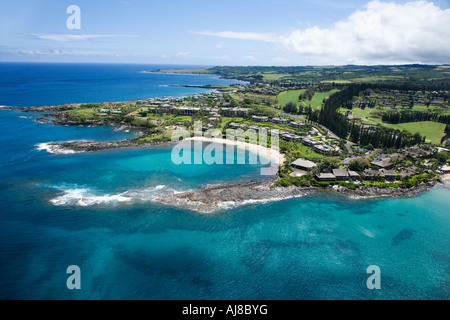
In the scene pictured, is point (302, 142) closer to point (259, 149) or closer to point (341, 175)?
→ point (259, 149)

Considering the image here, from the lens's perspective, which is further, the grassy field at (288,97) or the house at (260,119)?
the grassy field at (288,97)

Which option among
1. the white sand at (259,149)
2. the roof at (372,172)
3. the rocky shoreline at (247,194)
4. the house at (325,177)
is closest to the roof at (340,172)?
the house at (325,177)

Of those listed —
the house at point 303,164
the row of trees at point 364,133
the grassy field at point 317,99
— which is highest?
the grassy field at point 317,99

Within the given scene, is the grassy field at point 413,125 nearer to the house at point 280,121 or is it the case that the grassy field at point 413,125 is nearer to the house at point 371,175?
the house at point 280,121

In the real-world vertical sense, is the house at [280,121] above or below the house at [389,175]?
above

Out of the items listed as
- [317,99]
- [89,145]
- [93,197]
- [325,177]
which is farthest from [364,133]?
[89,145]
